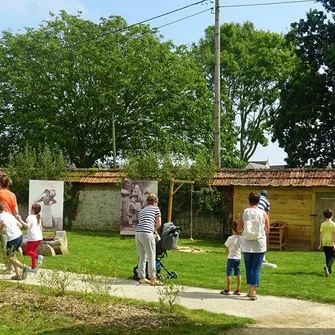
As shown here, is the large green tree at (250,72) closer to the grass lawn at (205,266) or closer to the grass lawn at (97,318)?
the grass lawn at (205,266)

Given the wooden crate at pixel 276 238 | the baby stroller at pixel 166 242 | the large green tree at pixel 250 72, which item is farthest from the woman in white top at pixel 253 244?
the large green tree at pixel 250 72

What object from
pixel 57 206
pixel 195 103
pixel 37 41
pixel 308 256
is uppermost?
pixel 37 41

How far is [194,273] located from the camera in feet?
42.7

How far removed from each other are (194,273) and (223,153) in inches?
1037

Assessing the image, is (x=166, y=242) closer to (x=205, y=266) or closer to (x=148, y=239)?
(x=148, y=239)

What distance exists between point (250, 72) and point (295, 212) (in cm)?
2824

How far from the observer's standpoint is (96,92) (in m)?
38.4

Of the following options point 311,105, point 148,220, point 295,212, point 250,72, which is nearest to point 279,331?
point 148,220

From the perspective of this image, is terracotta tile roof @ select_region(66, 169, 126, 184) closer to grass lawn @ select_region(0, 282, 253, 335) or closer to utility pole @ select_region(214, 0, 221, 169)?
utility pole @ select_region(214, 0, 221, 169)

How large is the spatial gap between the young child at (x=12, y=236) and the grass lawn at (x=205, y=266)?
109cm

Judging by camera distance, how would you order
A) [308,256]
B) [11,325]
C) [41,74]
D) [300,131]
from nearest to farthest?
[11,325], [308,256], [300,131], [41,74]

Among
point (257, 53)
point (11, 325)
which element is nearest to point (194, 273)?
point (11, 325)

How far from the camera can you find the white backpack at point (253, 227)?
32.0 ft

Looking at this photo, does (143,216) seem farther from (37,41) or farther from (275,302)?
(37,41)
